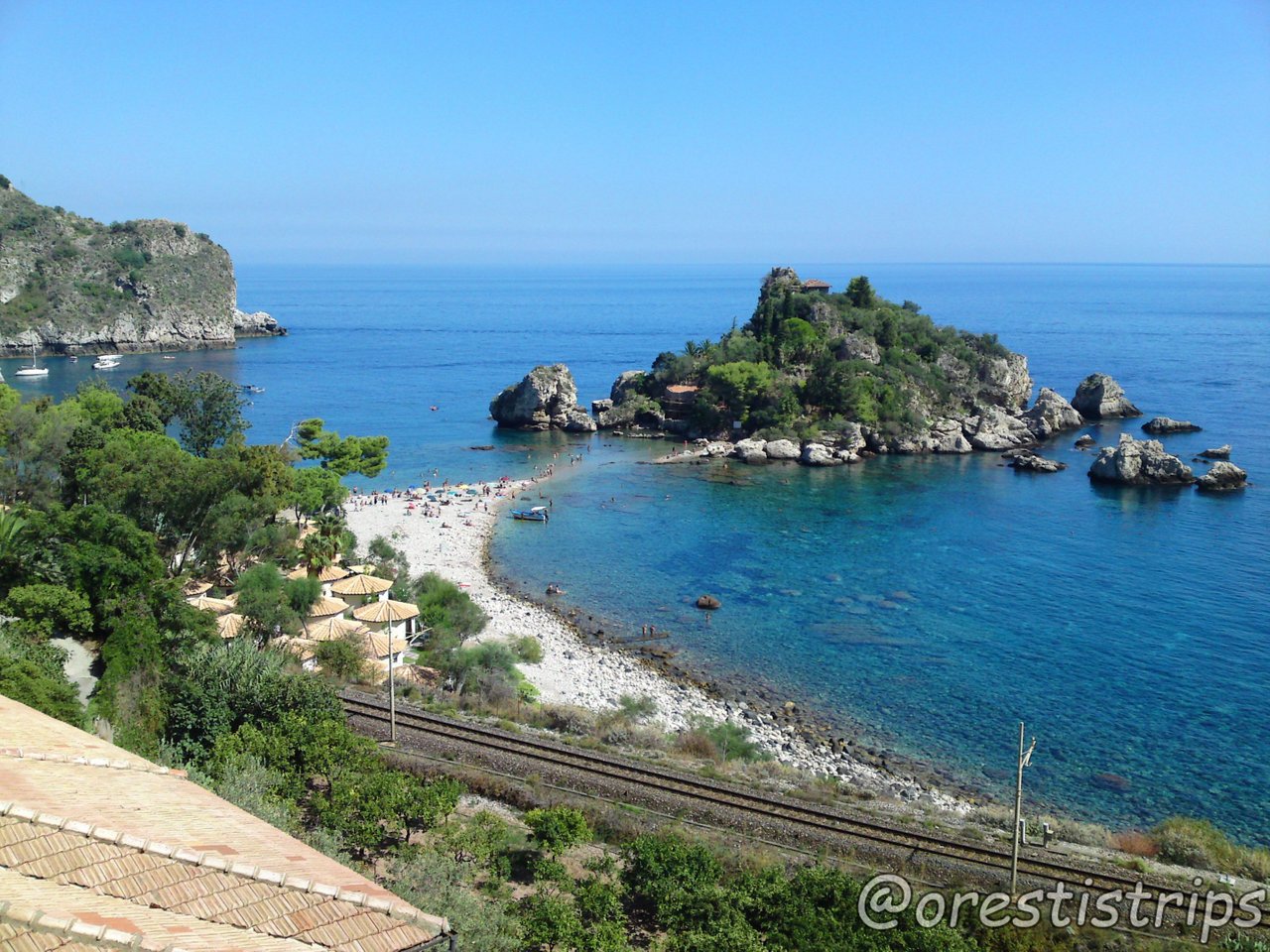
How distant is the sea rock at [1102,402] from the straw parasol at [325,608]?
64629 mm

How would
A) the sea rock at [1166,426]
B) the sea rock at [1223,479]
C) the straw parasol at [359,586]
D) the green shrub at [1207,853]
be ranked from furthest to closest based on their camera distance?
the sea rock at [1166,426]
the sea rock at [1223,479]
the straw parasol at [359,586]
the green shrub at [1207,853]

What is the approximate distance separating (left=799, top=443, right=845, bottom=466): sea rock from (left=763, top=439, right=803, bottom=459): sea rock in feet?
2.04

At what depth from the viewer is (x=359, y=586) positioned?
28.3 m

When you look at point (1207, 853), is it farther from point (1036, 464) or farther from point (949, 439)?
point (949, 439)

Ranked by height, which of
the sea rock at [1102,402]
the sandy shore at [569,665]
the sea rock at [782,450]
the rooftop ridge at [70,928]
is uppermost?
the rooftop ridge at [70,928]

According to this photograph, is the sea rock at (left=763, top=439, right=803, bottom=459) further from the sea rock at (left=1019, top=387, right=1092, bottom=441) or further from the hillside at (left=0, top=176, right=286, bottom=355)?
the hillside at (left=0, top=176, right=286, bottom=355)

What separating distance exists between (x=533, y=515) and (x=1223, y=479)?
3864 cm

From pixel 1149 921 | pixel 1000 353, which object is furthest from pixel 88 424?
pixel 1000 353

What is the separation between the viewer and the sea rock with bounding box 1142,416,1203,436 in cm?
6662

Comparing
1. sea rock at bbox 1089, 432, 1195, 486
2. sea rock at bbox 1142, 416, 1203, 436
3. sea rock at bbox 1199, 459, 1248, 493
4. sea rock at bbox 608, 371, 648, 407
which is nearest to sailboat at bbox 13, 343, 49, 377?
sea rock at bbox 608, 371, 648, 407

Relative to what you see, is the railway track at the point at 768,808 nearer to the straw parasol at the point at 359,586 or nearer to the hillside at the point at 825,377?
the straw parasol at the point at 359,586

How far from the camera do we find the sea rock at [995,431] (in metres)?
64.2

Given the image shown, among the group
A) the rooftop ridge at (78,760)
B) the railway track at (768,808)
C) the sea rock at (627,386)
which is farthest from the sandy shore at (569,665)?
the sea rock at (627,386)

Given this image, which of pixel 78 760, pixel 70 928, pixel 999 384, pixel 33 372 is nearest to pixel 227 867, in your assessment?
pixel 70 928
